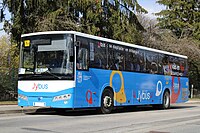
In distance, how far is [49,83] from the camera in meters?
15.8

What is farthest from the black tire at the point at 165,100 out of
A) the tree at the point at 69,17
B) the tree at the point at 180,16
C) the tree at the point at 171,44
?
the tree at the point at 180,16

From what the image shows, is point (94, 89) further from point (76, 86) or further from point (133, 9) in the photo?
point (133, 9)

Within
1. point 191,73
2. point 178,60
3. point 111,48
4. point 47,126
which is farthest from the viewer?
point 191,73

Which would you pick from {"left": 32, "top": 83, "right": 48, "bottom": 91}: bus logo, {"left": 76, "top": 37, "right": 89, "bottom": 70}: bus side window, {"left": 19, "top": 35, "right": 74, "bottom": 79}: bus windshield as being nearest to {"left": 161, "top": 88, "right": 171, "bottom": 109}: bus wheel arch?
{"left": 76, "top": 37, "right": 89, "bottom": 70}: bus side window

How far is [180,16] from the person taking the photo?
2127 inches

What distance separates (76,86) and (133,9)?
60.4ft

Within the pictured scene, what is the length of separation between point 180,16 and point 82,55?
40.2 meters

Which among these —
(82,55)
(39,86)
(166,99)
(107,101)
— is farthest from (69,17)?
(39,86)

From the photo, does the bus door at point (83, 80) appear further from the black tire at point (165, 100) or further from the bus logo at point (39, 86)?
the black tire at point (165, 100)

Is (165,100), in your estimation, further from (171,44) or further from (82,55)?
(171,44)

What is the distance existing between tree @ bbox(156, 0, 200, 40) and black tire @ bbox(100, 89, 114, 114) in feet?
115

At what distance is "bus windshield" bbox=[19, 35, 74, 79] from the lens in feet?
51.2

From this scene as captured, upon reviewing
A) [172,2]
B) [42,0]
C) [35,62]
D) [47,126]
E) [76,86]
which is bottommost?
[47,126]

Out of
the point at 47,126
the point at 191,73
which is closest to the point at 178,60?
the point at 47,126
